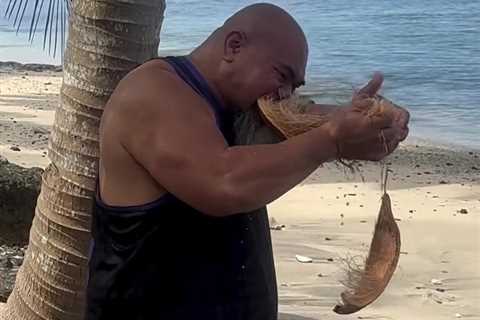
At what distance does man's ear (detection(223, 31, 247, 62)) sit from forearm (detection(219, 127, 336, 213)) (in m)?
0.25

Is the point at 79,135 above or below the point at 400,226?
above

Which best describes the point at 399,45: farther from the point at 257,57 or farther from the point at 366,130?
the point at 366,130

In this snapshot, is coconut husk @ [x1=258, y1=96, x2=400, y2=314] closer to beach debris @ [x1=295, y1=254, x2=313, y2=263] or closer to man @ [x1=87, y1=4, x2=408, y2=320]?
man @ [x1=87, y1=4, x2=408, y2=320]

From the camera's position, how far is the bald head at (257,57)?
214cm

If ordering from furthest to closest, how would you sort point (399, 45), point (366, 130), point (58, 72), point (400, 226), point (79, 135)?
A: point (399, 45), point (58, 72), point (400, 226), point (79, 135), point (366, 130)

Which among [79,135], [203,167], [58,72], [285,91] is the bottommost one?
[58,72]

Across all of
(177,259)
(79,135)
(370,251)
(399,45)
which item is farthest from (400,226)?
(399,45)

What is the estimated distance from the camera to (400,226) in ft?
30.3

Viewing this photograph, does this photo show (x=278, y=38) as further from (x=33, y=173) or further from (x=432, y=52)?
(x=432, y=52)

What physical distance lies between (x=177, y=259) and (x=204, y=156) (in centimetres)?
28

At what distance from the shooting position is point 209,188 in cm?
201

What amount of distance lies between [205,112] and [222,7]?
3231 centimetres

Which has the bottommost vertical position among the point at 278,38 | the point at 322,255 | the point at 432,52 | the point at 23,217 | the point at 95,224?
the point at 432,52

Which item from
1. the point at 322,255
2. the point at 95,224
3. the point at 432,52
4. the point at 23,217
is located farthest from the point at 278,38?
the point at 432,52
